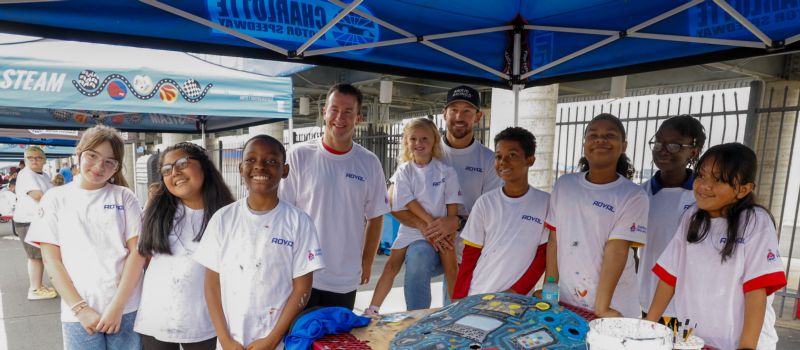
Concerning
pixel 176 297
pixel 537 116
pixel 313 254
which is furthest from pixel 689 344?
pixel 537 116

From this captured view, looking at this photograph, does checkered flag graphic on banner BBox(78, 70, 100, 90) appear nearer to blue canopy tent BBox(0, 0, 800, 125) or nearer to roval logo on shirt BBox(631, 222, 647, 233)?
blue canopy tent BBox(0, 0, 800, 125)

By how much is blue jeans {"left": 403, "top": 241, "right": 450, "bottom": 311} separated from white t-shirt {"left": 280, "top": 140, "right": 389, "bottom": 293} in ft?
1.56

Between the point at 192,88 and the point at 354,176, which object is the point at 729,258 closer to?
the point at 354,176

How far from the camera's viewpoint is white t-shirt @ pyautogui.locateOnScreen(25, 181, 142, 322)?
2188mm

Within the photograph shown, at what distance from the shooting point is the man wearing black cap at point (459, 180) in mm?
2887

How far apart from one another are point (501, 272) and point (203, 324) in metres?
1.54

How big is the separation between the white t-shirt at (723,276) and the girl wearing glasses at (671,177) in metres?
0.52

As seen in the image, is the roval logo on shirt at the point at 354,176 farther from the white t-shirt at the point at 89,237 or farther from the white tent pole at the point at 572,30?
the white tent pole at the point at 572,30

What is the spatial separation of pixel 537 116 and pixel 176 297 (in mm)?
5409

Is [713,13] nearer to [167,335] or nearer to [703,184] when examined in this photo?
[703,184]

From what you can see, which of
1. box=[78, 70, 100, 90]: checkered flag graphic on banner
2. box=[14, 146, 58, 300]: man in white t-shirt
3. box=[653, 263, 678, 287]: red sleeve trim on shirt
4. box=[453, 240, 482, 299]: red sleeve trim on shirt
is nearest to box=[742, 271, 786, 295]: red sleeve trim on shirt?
box=[653, 263, 678, 287]: red sleeve trim on shirt

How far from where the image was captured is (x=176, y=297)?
208cm

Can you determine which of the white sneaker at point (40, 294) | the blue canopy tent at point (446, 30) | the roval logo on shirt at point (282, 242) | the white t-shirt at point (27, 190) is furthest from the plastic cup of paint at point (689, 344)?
the white t-shirt at point (27, 190)

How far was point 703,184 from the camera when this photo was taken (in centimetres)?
177
